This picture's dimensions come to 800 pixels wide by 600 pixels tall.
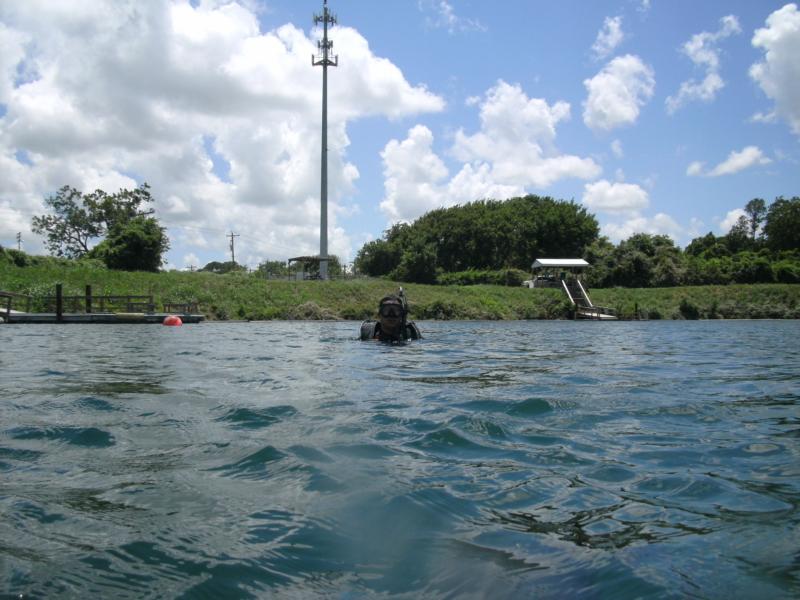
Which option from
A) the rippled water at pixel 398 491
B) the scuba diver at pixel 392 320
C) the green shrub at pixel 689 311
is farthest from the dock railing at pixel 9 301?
the green shrub at pixel 689 311

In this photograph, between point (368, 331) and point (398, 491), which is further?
point (368, 331)

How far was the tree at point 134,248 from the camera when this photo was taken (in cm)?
5078

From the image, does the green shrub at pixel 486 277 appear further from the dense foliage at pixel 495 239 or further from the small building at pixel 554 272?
the dense foliage at pixel 495 239

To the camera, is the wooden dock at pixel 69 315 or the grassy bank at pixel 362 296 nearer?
the wooden dock at pixel 69 315

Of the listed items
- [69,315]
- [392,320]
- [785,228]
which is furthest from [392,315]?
[785,228]

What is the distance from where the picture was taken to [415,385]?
8.93 m

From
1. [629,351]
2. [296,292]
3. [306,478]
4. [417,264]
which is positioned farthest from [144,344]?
[417,264]

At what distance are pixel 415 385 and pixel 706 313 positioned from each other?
48775mm

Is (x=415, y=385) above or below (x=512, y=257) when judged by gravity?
below

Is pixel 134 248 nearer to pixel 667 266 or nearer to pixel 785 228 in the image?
pixel 667 266

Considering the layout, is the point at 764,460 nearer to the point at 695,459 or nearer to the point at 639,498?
the point at 695,459

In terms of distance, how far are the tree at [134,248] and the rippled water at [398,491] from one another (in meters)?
45.7

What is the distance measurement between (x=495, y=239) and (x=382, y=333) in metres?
59.0

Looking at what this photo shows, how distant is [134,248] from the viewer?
167 ft
